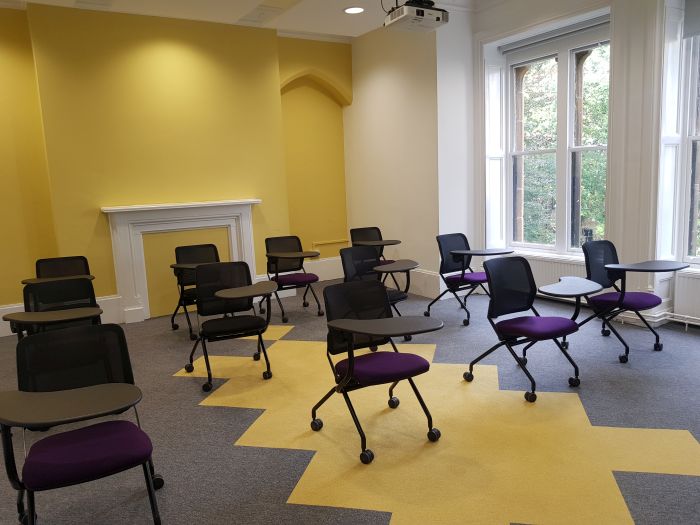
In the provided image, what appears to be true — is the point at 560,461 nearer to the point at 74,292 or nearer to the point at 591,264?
the point at 591,264

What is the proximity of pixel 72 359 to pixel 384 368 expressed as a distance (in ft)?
5.56

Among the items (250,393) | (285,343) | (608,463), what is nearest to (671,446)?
(608,463)

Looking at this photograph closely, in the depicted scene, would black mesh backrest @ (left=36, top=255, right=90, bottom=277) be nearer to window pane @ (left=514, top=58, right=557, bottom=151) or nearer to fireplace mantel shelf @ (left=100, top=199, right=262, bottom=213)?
fireplace mantel shelf @ (left=100, top=199, right=262, bottom=213)

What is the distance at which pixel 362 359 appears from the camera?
3.54 m

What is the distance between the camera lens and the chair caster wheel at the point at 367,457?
3.24m

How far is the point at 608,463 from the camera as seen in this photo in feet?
10.3

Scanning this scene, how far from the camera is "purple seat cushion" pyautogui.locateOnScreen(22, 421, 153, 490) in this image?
93.3 inches

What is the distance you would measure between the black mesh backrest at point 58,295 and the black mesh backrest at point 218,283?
0.86 meters

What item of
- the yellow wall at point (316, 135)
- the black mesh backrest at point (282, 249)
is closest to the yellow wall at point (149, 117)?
the black mesh backrest at point (282, 249)

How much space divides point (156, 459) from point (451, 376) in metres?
2.30

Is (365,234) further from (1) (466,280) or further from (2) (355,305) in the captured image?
(2) (355,305)

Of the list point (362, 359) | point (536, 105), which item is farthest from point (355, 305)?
point (536, 105)

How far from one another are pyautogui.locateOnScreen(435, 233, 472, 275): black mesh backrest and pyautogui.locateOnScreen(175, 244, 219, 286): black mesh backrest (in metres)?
2.57

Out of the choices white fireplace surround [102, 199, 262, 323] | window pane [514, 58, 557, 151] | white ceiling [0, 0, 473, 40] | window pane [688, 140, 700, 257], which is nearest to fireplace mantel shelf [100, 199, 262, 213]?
white fireplace surround [102, 199, 262, 323]
